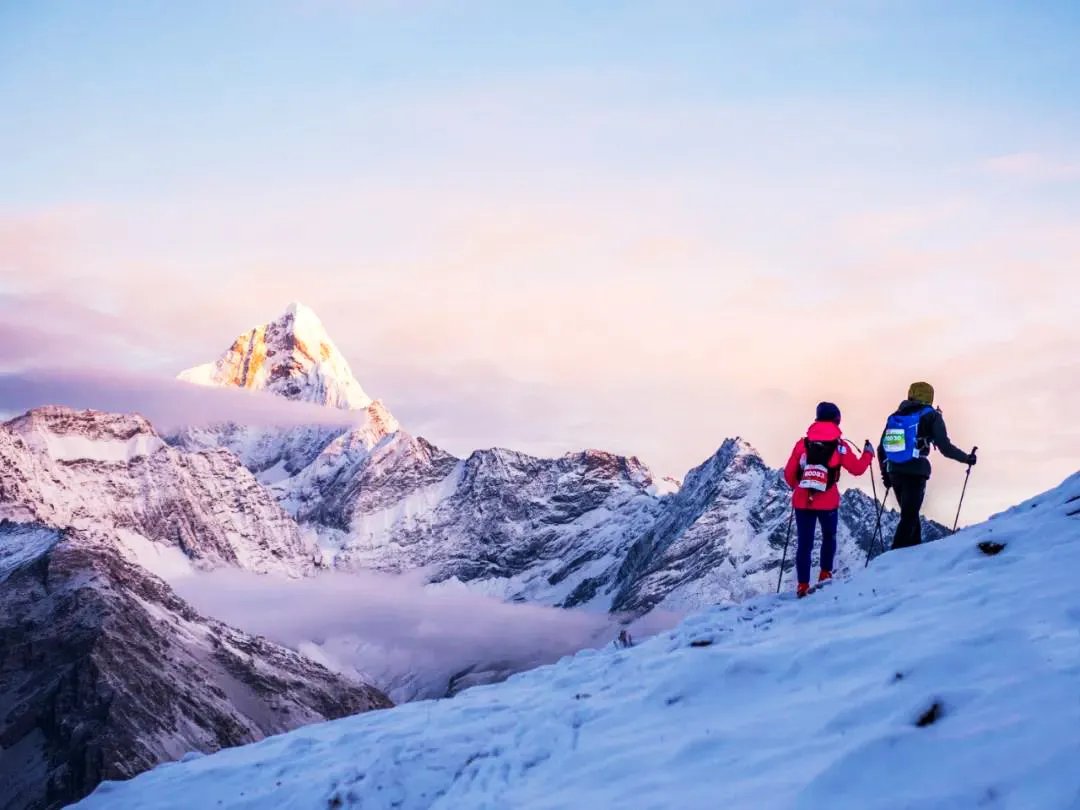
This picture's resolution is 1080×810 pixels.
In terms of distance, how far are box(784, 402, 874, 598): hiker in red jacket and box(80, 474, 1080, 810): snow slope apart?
140 centimetres

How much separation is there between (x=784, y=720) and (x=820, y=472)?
827cm

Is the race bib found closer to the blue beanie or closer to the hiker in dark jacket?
the hiker in dark jacket

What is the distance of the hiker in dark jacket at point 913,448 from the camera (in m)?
20.5

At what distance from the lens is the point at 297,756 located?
17156 mm

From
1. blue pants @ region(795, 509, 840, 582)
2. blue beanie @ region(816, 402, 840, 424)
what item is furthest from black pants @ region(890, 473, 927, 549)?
blue beanie @ region(816, 402, 840, 424)

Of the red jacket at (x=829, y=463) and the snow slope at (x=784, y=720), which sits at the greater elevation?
the red jacket at (x=829, y=463)

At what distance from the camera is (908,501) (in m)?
20.8

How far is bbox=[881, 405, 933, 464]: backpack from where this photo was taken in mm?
20531

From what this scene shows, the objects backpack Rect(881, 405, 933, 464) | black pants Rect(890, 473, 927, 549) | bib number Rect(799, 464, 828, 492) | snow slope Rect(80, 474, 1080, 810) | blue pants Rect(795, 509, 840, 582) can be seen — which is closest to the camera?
snow slope Rect(80, 474, 1080, 810)

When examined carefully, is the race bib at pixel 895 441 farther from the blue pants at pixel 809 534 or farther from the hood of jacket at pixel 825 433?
the blue pants at pixel 809 534

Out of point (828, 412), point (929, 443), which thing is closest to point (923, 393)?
point (929, 443)

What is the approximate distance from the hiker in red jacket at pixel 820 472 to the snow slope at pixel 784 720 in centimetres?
140

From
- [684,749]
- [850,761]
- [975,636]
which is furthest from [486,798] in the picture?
[975,636]

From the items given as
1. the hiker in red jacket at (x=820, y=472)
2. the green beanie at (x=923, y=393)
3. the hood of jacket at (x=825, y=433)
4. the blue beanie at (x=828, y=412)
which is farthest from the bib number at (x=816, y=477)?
the green beanie at (x=923, y=393)
